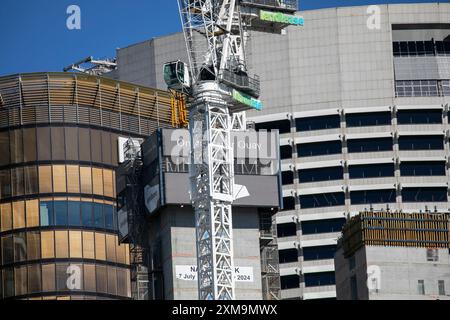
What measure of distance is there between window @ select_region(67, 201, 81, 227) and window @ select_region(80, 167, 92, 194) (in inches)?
78.5

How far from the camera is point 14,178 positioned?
184 m

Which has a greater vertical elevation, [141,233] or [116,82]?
[116,82]

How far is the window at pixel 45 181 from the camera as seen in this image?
182 meters

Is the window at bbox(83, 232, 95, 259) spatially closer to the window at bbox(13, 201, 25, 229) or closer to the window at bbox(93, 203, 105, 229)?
the window at bbox(93, 203, 105, 229)

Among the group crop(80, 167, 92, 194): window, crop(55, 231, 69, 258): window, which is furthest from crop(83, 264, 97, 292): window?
crop(80, 167, 92, 194): window

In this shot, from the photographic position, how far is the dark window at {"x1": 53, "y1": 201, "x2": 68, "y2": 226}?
7156 inches

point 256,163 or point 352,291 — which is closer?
point 352,291

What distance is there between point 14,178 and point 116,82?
61.7 feet

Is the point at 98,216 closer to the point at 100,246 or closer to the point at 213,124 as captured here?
the point at 100,246

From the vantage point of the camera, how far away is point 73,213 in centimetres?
18238

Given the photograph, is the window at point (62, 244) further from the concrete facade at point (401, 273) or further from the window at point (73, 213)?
the concrete facade at point (401, 273)
